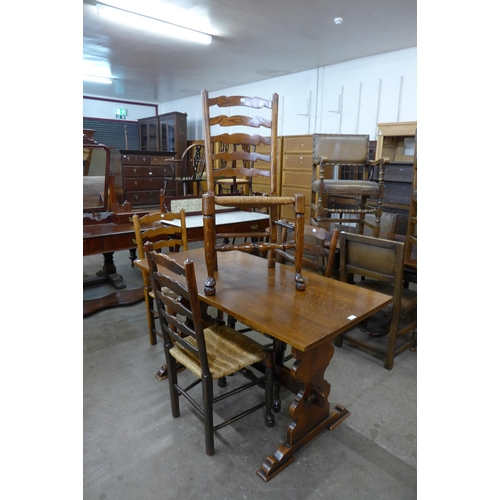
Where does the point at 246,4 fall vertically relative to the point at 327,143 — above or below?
above

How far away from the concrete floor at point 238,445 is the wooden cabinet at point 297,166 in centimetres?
385

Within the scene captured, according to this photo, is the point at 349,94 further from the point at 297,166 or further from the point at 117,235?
the point at 117,235

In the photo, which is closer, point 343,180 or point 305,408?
point 305,408

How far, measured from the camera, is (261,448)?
1681 millimetres

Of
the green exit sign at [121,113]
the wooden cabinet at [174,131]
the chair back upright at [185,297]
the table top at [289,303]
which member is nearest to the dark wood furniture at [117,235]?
the table top at [289,303]

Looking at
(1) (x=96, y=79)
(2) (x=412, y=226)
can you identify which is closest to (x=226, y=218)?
(2) (x=412, y=226)

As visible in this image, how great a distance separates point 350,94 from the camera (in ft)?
18.8

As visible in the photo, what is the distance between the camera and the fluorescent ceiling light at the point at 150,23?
3.85 meters

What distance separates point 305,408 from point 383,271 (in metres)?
1.03

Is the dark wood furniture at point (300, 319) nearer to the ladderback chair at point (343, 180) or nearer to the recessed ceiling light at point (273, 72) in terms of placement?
the ladderback chair at point (343, 180)

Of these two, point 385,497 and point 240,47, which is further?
point 240,47

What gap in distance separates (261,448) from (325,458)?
0.98ft

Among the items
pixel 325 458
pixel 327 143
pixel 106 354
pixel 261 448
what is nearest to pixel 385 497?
pixel 325 458
